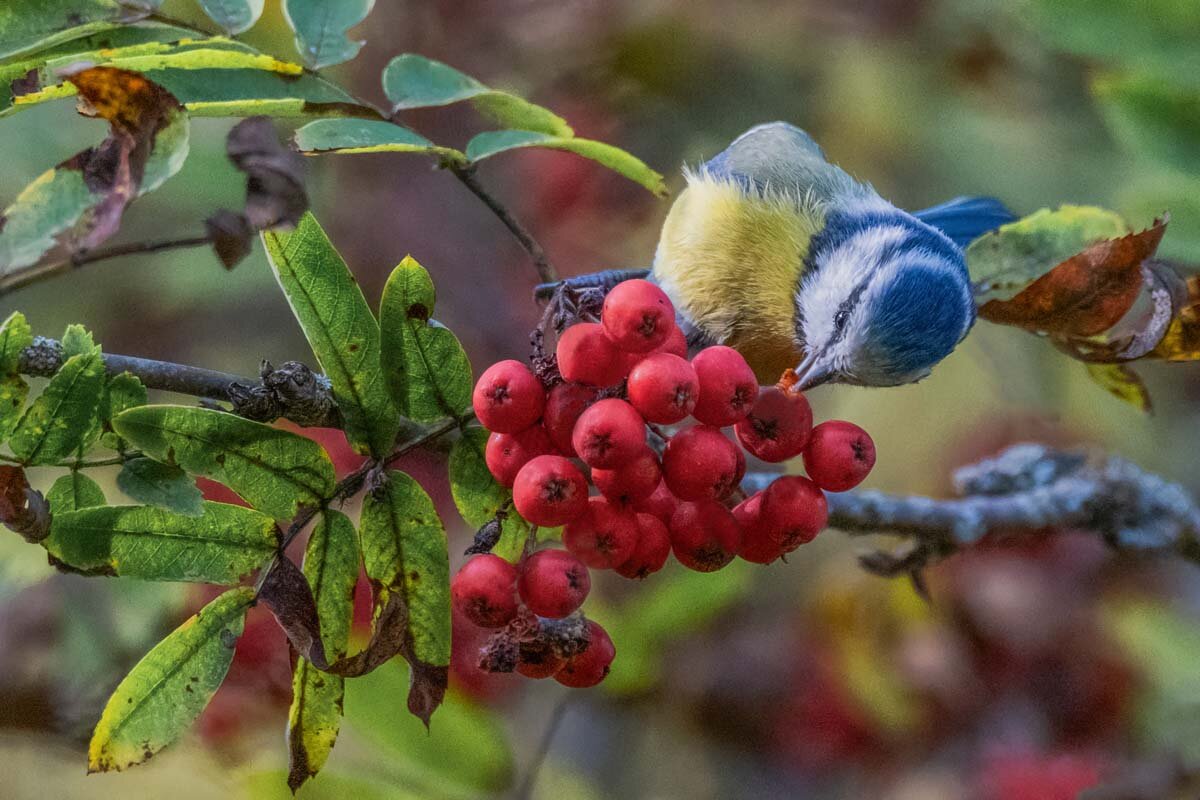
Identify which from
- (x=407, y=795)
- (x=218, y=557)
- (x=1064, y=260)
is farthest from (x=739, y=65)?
(x=218, y=557)

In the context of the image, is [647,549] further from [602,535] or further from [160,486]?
[160,486]

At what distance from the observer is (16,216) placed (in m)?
0.98

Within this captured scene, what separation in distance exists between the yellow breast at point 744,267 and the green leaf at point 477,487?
871 millimetres

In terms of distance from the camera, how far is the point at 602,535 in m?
1.18

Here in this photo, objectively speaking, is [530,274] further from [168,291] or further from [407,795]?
Result: [407,795]

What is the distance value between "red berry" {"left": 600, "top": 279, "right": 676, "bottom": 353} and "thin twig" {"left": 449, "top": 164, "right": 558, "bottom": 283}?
0.33 meters

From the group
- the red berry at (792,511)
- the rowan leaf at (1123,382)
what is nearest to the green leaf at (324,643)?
the red berry at (792,511)

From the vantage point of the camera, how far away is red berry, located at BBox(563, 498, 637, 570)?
3.88ft

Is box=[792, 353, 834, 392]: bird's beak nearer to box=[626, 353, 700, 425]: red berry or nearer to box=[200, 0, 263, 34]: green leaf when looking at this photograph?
box=[626, 353, 700, 425]: red berry

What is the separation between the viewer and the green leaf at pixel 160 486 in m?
1.11

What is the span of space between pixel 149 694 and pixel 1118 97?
1814mm

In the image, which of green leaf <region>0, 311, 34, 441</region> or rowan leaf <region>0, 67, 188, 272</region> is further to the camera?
green leaf <region>0, 311, 34, 441</region>

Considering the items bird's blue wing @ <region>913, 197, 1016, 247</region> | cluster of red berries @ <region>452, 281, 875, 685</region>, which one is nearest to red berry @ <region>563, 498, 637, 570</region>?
cluster of red berries @ <region>452, 281, 875, 685</region>

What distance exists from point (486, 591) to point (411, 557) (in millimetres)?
115
